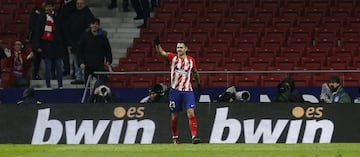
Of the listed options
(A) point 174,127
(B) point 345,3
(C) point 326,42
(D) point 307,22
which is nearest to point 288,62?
(C) point 326,42

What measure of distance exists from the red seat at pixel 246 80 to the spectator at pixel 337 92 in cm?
236

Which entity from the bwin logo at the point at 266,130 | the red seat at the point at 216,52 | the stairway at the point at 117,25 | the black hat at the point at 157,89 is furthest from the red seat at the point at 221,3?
the bwin logo at the point at 266,130

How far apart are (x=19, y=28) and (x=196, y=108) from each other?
29.1ft

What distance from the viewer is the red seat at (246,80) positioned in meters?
22.8

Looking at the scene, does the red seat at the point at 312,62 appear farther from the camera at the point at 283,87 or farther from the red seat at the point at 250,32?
the camera at the point at 283,87

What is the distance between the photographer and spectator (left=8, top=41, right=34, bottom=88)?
24391 mm

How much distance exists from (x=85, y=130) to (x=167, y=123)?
1646mm

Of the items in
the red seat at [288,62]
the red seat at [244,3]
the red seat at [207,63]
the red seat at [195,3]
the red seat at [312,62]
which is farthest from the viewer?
the red seat at [195,3]

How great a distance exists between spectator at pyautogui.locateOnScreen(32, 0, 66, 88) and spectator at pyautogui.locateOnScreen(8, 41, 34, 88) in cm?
35

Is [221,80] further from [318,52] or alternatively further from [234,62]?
[318,52]

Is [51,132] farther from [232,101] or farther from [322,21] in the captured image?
[322,21]

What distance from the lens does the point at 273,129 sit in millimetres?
20094

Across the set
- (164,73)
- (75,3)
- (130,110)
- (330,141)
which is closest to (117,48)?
(75,3)

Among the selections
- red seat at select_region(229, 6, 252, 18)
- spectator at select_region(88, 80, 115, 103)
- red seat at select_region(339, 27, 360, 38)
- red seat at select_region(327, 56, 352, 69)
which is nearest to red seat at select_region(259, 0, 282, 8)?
red seat at select_region(229, 6, 252, 18)
